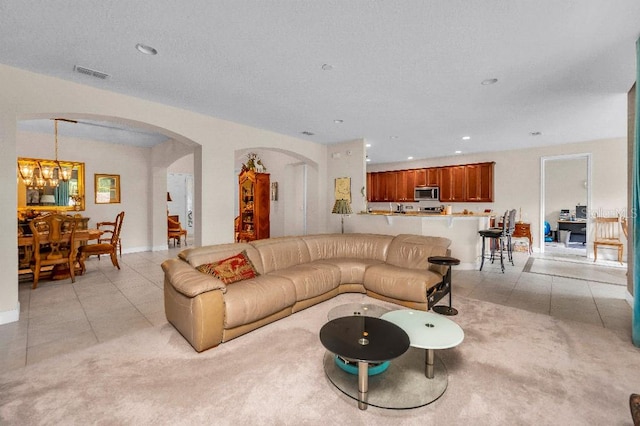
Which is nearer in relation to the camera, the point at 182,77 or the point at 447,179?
the point at 182,77

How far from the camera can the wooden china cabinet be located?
799cm

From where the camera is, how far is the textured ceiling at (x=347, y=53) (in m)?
2.18

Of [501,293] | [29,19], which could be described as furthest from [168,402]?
[501,293]

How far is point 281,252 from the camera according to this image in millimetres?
3902

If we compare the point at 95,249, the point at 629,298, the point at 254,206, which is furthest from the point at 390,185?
the point at 95,249

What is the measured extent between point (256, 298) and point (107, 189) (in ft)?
21.7

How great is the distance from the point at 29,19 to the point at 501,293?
6.03m

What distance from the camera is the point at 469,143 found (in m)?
6.78

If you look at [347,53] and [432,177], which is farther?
[432,177]

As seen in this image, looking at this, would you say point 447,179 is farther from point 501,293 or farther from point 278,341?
point 278,341

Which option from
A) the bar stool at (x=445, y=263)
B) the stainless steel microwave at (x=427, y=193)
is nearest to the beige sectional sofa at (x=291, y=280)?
the bar stool at (x=445, y=263)

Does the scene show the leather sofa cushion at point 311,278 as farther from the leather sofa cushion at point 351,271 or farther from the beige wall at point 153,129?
the beige wall at point 153,129

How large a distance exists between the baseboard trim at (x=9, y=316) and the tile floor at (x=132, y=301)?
70mm

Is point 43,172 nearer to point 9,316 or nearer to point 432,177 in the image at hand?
Result: point 9,316
